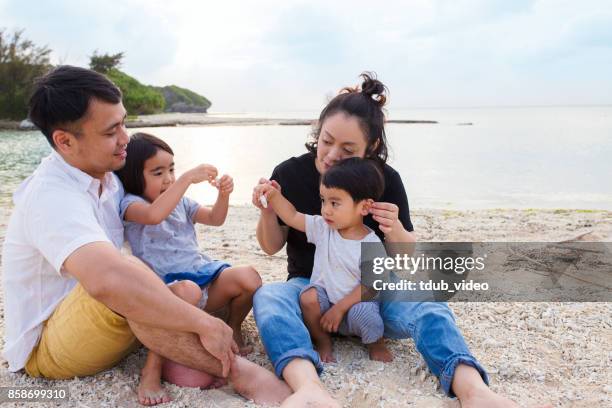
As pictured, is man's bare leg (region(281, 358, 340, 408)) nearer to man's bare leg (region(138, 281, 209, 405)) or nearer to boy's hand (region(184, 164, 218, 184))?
man's bare leg (region(138, 281, 209, 405))

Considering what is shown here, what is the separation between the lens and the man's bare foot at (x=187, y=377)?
233 cm

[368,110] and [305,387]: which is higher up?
[368,110]

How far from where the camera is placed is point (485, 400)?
2121 mm

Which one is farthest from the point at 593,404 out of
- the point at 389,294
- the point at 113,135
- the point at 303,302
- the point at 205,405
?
the point at 113,135

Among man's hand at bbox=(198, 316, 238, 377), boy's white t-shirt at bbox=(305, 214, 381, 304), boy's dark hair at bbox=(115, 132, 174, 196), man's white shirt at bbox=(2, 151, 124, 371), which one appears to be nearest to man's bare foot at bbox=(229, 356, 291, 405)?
man's hand at bbox=(198, 316, 238, 377)

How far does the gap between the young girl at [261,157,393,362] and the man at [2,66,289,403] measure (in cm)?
44

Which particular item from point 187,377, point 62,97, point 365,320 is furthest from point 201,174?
point 365,320

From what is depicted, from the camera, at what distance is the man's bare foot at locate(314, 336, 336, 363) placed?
261 cm

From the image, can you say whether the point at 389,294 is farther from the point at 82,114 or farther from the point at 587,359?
the point at 82,114

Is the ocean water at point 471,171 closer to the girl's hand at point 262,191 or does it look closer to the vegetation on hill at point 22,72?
the girl's hand at point 262,191

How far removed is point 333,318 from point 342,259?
287mm

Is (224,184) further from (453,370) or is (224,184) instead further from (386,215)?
(453,370)

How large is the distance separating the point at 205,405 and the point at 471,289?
7.16 ft

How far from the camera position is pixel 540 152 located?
17.3m
